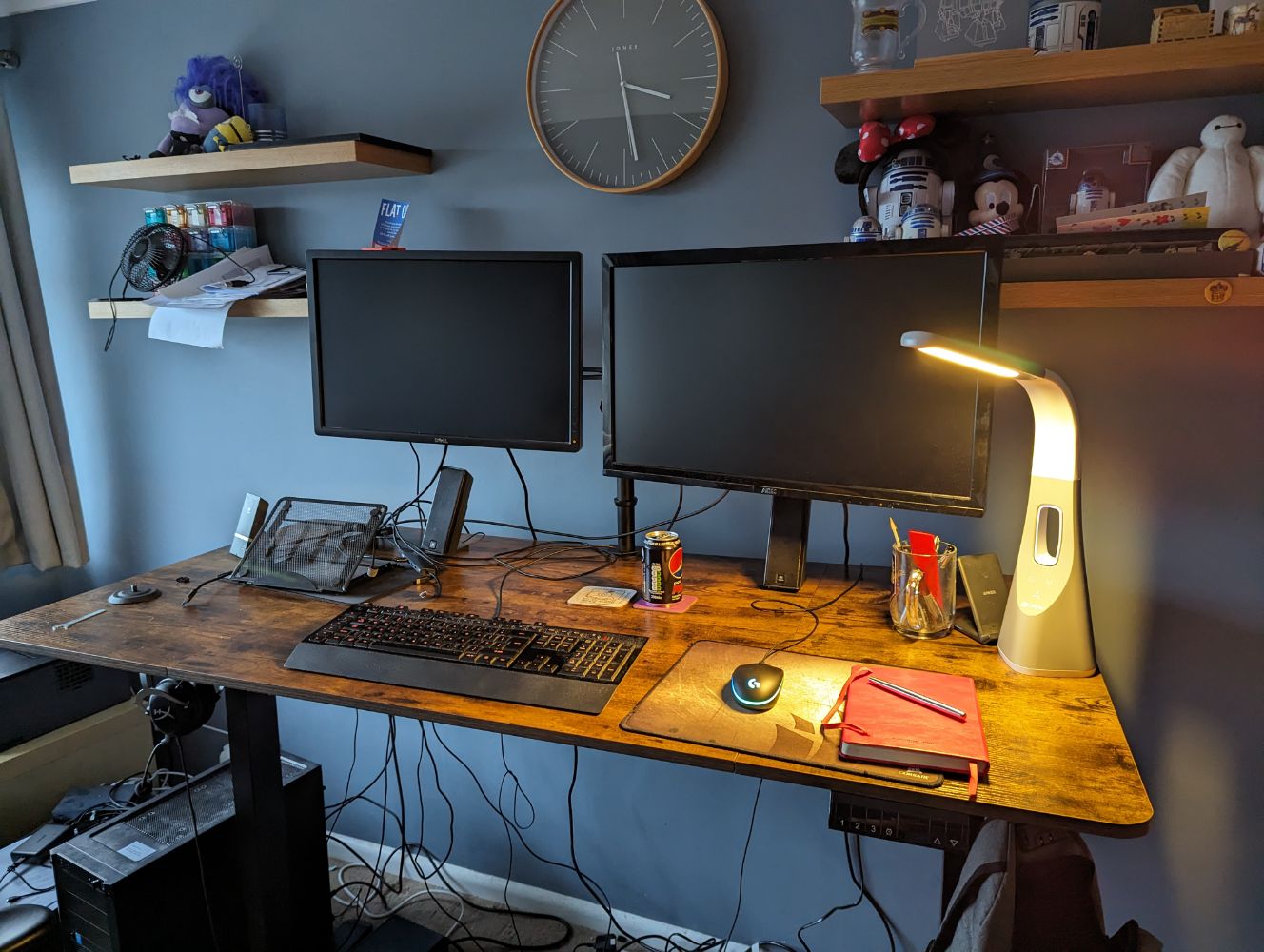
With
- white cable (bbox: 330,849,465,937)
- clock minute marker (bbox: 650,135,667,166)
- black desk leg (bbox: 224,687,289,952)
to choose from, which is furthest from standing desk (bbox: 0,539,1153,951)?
clock minute marker (bbox: 650,135,667,166)

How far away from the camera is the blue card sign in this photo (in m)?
1.83

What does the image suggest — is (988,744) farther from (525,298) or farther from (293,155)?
(293,155)

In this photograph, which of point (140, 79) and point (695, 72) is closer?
point (695, 72)

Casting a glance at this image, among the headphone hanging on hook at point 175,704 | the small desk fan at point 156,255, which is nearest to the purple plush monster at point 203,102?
the small desk fan at point 156,255

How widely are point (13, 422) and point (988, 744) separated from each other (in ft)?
7.99

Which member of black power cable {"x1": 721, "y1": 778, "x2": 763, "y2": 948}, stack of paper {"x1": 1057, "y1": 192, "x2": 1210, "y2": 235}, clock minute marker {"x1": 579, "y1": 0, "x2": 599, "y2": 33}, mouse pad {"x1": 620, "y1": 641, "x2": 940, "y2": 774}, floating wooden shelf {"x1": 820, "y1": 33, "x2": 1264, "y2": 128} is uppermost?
clock minute marker {"x1": 579, "y1": 0, "x2": 599, "y2": 33}

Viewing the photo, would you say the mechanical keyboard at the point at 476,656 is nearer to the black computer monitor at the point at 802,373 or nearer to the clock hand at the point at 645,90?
the black computer monitor at the point at 802,373

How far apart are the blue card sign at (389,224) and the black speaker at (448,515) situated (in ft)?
1.71

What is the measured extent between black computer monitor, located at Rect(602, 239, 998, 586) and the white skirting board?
3.47 ft

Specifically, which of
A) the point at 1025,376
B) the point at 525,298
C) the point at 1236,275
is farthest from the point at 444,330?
the point at 1236,275

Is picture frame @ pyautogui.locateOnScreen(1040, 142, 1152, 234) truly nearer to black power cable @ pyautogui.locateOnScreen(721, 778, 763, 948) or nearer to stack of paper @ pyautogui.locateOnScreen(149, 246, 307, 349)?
black power cable @ pyautogui.locateOnScreen(721, 778, 763, 948)

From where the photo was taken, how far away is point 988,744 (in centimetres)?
99

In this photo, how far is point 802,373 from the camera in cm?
134

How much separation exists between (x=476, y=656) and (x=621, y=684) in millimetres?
219
